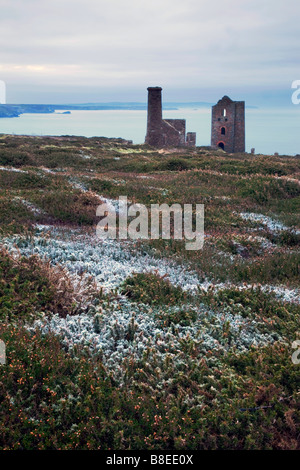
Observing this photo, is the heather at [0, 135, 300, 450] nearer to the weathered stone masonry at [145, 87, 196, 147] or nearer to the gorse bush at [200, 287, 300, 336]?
the gorse bush at [200, 287, 300, 336]

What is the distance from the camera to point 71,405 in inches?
176

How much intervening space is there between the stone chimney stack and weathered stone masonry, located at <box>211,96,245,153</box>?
36.7 feet

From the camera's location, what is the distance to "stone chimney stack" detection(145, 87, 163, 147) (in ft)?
170

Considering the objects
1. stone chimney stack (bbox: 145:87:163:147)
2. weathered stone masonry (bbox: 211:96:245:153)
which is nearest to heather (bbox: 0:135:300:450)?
stone chimney stack (bbox: 145:87:163:147)

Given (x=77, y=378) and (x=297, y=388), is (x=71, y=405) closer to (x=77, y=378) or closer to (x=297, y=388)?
(x=77, y=378)

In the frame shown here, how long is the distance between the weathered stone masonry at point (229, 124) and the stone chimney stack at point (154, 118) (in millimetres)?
11191

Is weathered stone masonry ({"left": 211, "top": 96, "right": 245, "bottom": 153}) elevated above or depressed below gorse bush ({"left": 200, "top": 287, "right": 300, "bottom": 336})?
above

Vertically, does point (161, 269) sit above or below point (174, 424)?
above

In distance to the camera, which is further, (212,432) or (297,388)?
(297,388)

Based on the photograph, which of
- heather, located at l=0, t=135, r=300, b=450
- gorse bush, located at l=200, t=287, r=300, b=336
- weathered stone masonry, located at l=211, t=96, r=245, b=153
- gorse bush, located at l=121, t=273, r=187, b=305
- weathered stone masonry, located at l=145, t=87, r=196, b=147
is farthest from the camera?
weathered stone masonry, located at l=211, t=96, r=245, b=153

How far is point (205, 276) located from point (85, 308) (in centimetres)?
305

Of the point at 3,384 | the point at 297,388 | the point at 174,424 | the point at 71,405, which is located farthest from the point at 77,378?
the point at 297,388

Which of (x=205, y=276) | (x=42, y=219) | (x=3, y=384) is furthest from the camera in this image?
(x=42, y=219)
